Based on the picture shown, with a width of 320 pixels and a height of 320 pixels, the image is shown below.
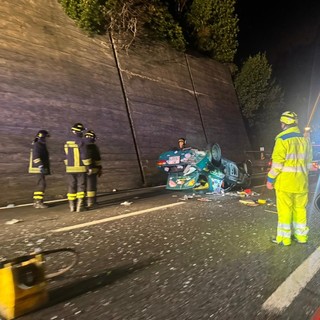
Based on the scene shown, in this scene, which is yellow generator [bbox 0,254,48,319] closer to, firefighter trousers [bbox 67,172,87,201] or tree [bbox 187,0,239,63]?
firefighter trousers [bbox 67,172,87,201]

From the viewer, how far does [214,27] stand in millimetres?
21141

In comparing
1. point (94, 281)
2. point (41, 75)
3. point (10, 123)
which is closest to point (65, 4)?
point (41, 75)

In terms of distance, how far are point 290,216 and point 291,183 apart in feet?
1.62

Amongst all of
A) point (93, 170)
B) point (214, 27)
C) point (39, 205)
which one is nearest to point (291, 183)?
point (93, 170)

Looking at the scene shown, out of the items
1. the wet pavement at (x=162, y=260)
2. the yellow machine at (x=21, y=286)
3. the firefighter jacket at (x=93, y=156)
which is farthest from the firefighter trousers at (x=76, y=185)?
the yellow machine at (x=21, y=286)

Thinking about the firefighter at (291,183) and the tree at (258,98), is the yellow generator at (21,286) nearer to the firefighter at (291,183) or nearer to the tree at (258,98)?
the firefighter at (291,183)

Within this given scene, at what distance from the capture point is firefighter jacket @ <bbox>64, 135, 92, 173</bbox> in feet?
24.3

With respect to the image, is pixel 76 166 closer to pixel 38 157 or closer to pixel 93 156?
pixel 93 156

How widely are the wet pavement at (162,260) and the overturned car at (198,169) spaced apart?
2.51 m

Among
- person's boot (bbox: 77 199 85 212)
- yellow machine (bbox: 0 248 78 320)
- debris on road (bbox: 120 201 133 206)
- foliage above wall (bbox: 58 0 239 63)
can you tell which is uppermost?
foliage above wall (bbox: 58 0 239 63)

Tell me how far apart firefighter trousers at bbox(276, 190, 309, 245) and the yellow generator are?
11.2 feet

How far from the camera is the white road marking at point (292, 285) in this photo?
9.25 ft

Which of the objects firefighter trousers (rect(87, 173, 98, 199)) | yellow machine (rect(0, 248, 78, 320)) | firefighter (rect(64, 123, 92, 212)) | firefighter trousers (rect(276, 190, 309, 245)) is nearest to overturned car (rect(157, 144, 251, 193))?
firefighter trousers (rect(87, 173, 98, 199))

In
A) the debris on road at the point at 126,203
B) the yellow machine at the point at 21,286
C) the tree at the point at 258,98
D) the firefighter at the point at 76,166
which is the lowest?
the debris on road at the point at 126,203
